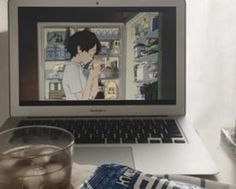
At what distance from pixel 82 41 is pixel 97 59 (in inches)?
1.9

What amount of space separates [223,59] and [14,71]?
47cm

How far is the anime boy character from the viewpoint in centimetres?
96

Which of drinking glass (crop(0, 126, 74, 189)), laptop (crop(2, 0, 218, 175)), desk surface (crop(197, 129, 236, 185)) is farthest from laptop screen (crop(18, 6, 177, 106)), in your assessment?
drinking glass (crop(0, 126, 74, 189))

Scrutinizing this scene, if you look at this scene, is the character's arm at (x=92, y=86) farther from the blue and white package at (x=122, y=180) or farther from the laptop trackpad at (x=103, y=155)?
the blue and white package at (x=122, y=180)

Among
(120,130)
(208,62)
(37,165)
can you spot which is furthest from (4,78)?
(37,165)

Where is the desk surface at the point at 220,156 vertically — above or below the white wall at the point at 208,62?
below

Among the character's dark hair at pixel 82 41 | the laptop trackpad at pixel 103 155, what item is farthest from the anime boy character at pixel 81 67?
the laptop trackpad at pixel 103 155

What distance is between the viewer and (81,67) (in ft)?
3.14

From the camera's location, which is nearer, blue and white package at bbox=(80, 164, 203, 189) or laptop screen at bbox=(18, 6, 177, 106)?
blue and white package at bbox=(80, 164, 203, 189)

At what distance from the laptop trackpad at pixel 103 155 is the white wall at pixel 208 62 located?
0.34 m

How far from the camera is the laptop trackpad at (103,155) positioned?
2.41 feet

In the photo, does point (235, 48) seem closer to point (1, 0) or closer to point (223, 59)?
point (223, 59)

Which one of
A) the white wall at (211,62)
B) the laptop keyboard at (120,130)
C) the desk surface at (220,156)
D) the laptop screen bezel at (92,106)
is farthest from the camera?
the white wall at (211,62)

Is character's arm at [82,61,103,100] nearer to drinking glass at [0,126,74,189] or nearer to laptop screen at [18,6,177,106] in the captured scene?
laptop screen at [18,6,177,106]
